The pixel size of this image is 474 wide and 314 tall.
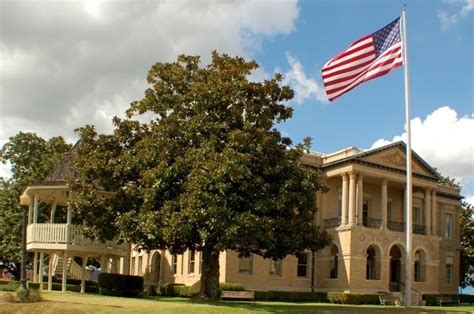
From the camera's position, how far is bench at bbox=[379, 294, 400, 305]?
42.8 m

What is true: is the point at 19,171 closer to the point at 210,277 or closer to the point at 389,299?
the point at 210,277

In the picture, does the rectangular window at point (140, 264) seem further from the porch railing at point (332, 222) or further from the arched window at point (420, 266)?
the arched window at point (420, 266)

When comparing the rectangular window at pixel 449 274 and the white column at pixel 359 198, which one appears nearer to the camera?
the white column at pixel 359 198

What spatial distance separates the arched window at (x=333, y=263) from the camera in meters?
47.2

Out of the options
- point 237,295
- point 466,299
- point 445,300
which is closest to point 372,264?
point 445,300

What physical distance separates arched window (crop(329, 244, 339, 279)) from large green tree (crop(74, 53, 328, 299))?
1867cm

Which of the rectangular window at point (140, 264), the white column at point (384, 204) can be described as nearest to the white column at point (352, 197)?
the white column at point (384, 204)

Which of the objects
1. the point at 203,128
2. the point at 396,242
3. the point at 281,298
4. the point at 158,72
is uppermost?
the point at 158,72

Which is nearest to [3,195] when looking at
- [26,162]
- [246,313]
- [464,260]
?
[26,162]

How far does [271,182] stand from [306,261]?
2262 cm

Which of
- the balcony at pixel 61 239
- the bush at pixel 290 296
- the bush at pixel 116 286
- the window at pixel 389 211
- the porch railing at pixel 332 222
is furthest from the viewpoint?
the window at pixel 389 211

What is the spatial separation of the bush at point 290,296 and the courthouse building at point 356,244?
8.15 feet

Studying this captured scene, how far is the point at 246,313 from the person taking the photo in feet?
72.6

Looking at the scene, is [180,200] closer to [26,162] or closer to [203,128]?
[203,128]
